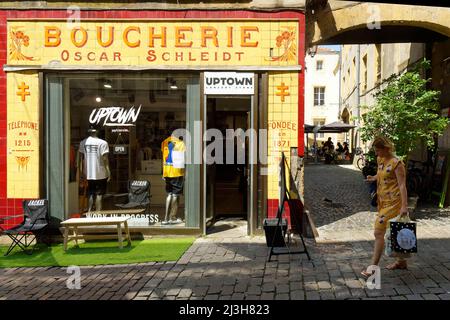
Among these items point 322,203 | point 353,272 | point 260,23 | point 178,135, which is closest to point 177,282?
point 353,272

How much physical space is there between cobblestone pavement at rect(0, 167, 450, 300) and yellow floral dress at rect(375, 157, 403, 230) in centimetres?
74

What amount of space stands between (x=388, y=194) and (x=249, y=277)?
2016 millimetres

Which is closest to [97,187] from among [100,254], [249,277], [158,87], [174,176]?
[174,176]

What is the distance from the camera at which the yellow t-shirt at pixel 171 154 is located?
7744mm

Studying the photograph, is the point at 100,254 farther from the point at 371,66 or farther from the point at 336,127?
the point at 336,127

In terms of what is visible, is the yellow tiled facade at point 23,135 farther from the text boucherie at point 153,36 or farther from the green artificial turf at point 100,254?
the green artificial turf at point 100,254

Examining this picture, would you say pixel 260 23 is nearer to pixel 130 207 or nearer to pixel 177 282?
pixel 130 207

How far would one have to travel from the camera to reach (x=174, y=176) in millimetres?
7793

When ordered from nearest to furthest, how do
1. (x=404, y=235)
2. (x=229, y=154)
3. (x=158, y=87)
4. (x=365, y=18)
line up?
(x=404, y=235), (x=158, y=87), (x=365, y=18), (x=229, y=154)

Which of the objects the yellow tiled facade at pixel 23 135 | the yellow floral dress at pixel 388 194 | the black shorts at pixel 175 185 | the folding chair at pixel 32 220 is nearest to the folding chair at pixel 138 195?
the black shorts at pixel 175 185

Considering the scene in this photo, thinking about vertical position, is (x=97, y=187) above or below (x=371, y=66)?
below

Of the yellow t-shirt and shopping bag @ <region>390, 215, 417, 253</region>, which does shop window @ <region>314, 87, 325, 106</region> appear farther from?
shopping bag @ <region>390, 215, 417, 253</region>

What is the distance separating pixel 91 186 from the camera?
26.1 feet

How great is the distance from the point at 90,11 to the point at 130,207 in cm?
366
